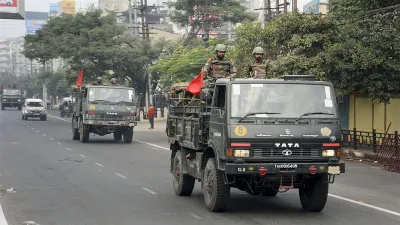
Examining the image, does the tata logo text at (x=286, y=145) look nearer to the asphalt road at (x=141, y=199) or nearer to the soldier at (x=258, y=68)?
the asphalt road at (x=141, y=199)

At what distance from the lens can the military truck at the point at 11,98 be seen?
8862 cm

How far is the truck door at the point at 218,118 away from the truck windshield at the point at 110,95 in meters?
19.2

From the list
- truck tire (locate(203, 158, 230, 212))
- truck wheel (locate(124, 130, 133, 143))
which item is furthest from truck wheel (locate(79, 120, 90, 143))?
truck tire (locate(203, 158, 230, 212))

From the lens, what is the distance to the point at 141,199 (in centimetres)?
1318

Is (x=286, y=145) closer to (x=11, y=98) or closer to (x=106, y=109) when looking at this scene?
(x=106, y=109)

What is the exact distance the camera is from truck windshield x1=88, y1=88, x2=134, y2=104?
30125mm

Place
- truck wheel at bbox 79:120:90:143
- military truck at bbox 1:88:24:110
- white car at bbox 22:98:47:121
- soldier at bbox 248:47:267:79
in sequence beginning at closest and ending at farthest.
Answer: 1. soldier at bbox 248:47:267:79
2. truck wheel at bbox 79:120:90:143
3. white car at bbox 22:98:47:121
4. military truck at bbox 1:88:24:110

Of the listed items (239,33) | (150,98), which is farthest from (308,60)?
(150,98)

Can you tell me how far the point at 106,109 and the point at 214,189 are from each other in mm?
19427

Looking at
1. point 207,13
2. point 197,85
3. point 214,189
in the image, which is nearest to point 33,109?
point 207,13

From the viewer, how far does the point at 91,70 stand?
5659cm

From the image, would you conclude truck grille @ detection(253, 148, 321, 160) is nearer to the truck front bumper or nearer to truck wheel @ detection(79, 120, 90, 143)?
the truck front bumper

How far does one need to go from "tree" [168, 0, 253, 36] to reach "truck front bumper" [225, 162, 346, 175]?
154ft

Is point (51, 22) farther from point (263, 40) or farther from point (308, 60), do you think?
point (308, 60)
